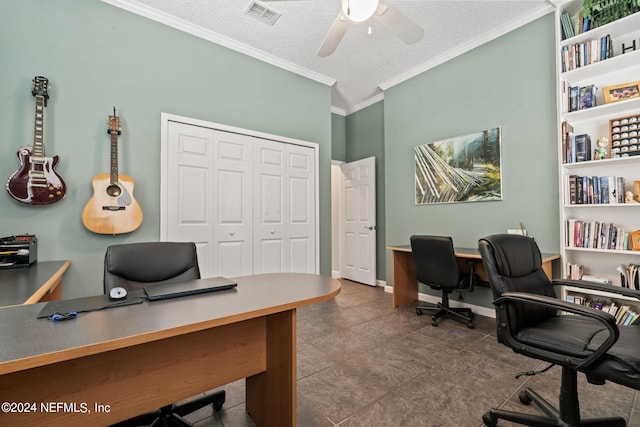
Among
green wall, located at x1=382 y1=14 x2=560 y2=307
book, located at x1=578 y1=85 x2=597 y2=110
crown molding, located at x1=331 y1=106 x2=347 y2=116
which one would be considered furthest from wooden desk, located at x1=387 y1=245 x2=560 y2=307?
crown molding, located at x1=331 y1=106 x2=347 y2=116

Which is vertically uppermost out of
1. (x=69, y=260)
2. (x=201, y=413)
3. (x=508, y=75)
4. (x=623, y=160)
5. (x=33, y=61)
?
(x=508, y=75)

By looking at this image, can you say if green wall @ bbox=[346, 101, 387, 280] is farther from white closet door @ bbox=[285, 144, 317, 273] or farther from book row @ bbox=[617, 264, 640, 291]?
book row @ bbox=[617, 264, 640, 291]

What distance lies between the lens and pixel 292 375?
1.27 metres

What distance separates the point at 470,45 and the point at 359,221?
9.41ft

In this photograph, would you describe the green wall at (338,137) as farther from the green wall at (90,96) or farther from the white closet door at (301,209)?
the green wall at (90,96)

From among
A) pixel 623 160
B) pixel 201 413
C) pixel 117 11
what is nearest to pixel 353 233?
pixel 623 160

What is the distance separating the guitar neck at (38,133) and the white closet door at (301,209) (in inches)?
93.6

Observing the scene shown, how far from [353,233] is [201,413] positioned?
3738 millimetres

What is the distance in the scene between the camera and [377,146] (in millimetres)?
4770

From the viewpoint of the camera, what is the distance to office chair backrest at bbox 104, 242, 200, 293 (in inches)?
58.0

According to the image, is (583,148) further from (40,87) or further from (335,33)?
(40,87)

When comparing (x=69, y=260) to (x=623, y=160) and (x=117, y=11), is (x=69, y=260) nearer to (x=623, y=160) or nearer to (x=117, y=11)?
(x=117, y=11)

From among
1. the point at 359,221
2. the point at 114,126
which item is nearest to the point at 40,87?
the point at 114,126

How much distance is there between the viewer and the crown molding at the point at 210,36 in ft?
9.14
